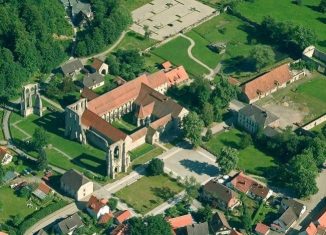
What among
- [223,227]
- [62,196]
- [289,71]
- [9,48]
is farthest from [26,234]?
[289,71]

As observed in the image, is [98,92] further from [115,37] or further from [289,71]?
[289,71]

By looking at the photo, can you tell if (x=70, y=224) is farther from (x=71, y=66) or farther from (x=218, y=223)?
(x=71, y=66)

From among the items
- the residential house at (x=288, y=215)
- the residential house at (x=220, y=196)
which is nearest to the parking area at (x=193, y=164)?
the residential house at (x=220, y=196)

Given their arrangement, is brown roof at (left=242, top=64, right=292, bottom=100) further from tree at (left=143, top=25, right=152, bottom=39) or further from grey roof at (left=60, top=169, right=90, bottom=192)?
grey roof at (left=60, top=169, right=90, bottom=192)

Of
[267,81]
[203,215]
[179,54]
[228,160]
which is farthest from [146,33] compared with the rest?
[203,215]

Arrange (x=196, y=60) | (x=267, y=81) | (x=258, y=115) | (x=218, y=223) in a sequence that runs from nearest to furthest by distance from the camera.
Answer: (x=218, y=223) < (x=258, y=115) < (x=267, y=81) < (x=196, y=60)

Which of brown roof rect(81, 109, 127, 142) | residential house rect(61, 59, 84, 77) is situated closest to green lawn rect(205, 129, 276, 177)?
brown roof rect(81, 109, 127, 142)

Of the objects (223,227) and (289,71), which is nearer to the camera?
(223,227)
